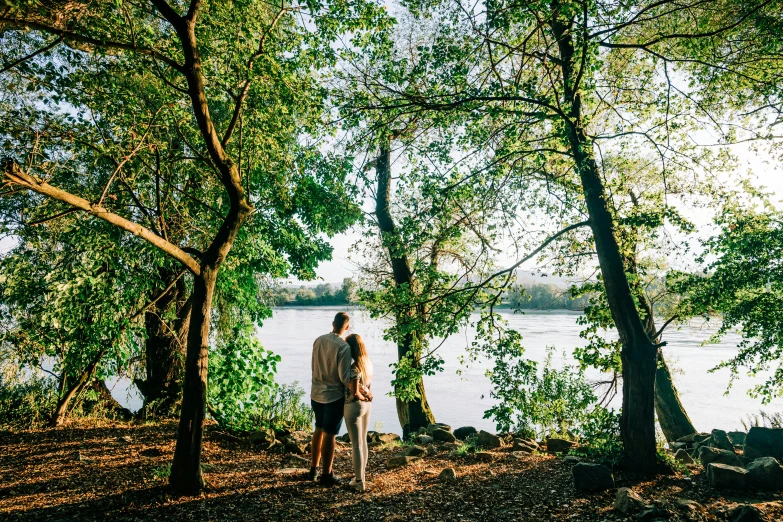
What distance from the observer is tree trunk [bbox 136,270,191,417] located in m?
9.23

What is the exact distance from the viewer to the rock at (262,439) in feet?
23.7

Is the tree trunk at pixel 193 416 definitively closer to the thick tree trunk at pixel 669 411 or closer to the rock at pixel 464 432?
the rock at pixel 464 432

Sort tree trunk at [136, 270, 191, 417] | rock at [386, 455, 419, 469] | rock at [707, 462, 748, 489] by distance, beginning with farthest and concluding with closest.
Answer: tree trunk at [136, 270, 191, 417], rock at [386, 455, 419, 469], rock at [707, 462, 748, 489]

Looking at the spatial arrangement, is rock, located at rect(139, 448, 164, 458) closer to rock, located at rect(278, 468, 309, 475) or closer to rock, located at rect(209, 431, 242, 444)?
rock, located at rect(209, 431, 242, 444)

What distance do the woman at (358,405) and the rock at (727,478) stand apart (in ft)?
14.6

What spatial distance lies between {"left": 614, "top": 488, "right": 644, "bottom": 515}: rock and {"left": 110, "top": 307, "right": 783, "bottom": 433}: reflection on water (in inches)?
131

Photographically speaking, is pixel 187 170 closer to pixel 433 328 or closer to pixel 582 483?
pixel 433 328

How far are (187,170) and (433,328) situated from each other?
484 cm

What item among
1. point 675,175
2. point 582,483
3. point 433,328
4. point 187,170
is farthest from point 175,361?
point 675,175

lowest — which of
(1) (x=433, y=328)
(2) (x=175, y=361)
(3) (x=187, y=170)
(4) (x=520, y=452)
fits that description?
(4) (x=520, y=452)

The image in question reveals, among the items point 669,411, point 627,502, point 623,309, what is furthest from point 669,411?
point 627,502

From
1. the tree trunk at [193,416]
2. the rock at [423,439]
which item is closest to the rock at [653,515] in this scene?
the rock at [423,439]

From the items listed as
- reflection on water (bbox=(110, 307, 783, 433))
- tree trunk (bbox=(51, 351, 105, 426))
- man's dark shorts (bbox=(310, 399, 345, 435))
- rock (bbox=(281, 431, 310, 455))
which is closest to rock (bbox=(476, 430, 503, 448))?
reflection on water (bbox=(110, 307, 783, 433))

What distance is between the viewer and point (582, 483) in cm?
532
